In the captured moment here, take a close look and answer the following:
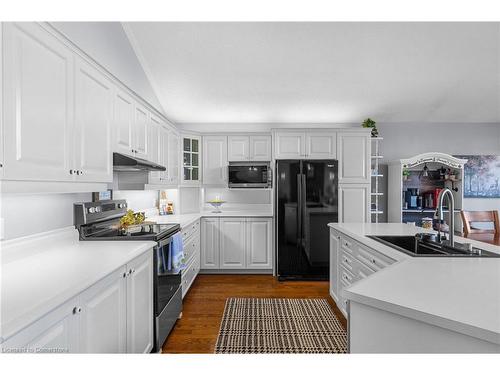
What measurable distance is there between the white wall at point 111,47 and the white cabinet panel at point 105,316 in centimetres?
193

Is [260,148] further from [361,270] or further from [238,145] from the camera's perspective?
[361,270]

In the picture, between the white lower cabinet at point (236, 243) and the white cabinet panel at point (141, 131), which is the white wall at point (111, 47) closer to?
the white cabinet panel at point (141, 131)

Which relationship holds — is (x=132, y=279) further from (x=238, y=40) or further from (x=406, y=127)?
(x=406, y=127)

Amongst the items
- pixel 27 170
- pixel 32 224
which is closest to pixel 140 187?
pixel 32 224

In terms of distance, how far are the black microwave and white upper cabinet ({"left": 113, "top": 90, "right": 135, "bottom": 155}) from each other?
1992 millimetres

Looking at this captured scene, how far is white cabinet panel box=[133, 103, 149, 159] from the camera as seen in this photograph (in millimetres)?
2740

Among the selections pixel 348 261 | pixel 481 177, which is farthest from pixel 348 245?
pixel 481 177

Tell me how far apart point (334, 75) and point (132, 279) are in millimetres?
3431

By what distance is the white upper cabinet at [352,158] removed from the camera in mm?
4230

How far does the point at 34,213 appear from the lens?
1.89 metres

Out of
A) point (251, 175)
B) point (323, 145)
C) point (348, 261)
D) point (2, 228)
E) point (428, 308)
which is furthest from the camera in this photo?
point (251, 175)

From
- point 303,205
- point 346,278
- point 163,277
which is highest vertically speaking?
point 303,205

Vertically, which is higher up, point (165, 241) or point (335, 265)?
point (165, 241)

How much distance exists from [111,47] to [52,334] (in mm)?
2847
